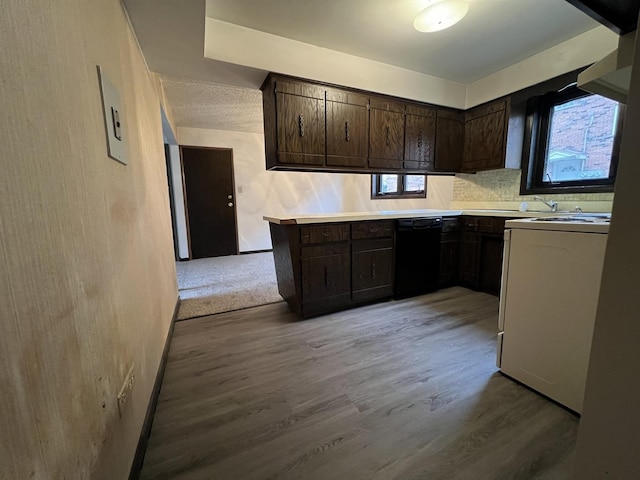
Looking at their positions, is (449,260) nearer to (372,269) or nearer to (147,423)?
(372,269)

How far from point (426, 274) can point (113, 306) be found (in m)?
2.62

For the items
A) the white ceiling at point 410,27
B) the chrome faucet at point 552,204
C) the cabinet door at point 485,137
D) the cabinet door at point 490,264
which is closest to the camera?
the white ceiling at point 410,27

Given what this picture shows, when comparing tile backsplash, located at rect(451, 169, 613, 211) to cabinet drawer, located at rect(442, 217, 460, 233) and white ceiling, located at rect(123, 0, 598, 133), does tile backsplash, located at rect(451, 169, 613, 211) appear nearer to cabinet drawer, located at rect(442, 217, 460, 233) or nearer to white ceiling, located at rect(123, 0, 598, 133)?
cabinet drawer, located at rect(442, 217, 460, 233)

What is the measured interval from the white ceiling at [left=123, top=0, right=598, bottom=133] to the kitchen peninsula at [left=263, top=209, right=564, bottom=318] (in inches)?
52.1

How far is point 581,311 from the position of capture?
1182 mm

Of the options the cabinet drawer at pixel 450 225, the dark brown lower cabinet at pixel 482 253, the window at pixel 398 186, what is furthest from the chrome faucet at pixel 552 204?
the window at pixel 398 186

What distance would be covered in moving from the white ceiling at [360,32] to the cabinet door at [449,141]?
46cm

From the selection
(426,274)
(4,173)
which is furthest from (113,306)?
(426,274)

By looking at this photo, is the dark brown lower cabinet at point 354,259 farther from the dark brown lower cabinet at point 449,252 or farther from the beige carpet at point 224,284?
the beige carpet at point 224,284

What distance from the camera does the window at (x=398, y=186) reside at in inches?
184

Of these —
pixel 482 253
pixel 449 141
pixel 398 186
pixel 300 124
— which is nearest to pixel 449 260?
pixel 482 253

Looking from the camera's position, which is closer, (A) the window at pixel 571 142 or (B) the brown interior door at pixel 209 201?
(A) the window at pixel 571 142

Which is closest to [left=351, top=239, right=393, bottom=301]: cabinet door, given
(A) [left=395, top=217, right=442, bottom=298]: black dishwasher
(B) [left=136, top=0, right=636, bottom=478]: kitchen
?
(A) [left=395, top=217, right=442, bottom=298]: black dishwasher

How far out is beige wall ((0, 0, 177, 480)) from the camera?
0.44 metres
